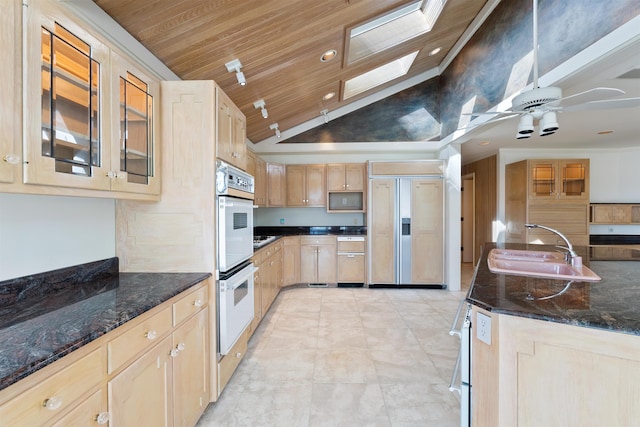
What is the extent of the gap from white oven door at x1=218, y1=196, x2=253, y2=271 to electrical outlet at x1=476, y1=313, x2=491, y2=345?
148 cm

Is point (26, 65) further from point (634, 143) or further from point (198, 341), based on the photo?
point (634, 143)

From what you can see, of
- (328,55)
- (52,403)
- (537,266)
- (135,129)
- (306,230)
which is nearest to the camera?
(52,403)

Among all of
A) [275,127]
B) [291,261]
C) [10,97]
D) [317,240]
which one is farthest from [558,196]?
[10,97]

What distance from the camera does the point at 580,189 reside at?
4.56 metres

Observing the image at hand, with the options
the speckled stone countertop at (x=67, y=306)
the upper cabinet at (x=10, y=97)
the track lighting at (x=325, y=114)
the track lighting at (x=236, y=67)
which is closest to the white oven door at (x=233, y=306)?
the speckled stone countertop at (x=67, y=306)

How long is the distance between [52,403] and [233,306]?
1.27m

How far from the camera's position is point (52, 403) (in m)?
0.79

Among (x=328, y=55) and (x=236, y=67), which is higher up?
(x=328, y=55)

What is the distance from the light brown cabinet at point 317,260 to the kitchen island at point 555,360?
3.51m

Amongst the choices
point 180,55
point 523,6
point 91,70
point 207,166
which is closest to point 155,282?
point 207,166

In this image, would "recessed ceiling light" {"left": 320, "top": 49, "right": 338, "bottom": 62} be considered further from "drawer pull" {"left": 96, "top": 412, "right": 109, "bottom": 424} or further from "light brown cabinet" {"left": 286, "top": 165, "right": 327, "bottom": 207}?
"drawer pull" {"left": 96, "top": 412, "right": 109, "bottom": 424}

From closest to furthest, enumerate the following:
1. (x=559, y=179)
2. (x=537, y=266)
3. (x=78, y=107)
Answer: (x=78, y=107) < (x=537, y=266) < (x=559, y=179)

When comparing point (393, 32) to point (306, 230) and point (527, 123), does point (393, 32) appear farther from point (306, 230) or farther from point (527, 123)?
point (306, 230)

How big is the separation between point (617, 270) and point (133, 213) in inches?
127
